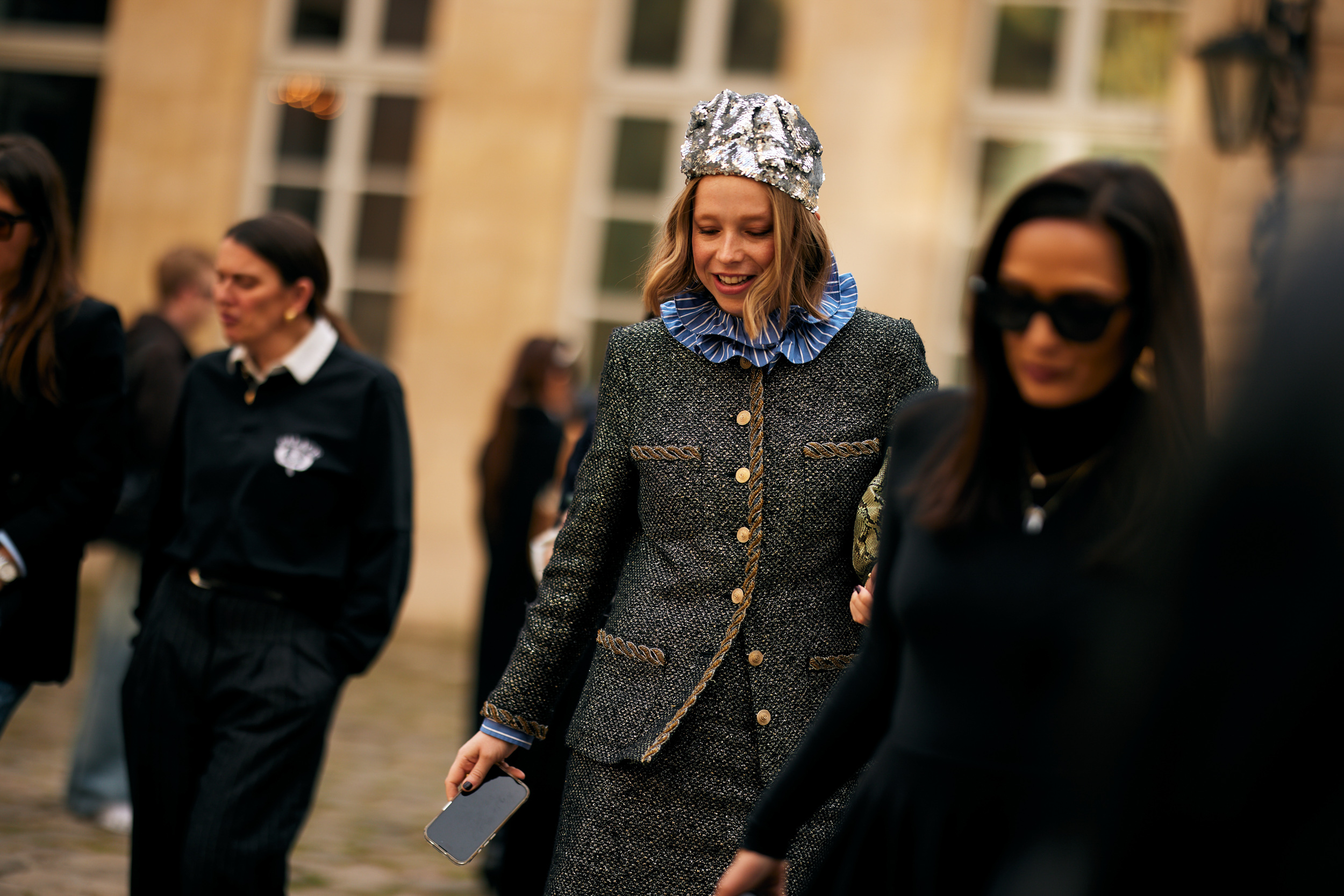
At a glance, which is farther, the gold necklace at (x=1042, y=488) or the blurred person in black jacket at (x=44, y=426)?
the blurred person in black jacket at (x=44, y=426)

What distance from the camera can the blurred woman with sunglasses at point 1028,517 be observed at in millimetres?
1649

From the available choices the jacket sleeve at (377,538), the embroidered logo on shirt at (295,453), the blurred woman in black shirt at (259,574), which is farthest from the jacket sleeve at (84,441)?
the jacket sleeve at (377,538)

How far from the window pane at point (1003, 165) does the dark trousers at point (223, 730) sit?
8.82 metres

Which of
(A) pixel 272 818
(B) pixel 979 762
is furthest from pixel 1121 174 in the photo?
(A) pixel 272 818

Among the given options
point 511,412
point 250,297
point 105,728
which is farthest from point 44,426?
point 511,412

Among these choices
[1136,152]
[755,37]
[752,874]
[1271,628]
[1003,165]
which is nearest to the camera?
[1271,628]

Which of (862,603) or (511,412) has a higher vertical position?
(511,412)

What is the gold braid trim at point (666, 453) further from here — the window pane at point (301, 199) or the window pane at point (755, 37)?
the window pane at point (301, 199)

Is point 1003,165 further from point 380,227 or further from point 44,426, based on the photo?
point 44,426

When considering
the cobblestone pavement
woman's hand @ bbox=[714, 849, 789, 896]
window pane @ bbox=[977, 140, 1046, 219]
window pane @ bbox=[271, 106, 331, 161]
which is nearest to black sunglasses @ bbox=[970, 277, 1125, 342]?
woman's hand @ bbox=[714, 849, 789, 896]

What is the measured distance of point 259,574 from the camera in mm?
3699

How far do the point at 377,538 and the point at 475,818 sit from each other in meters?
1.25

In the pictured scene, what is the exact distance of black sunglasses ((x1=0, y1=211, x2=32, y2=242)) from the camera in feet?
12.6

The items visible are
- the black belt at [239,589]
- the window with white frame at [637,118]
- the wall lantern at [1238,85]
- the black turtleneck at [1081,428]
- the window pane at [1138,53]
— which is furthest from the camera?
the window with white frame at [637,118]
